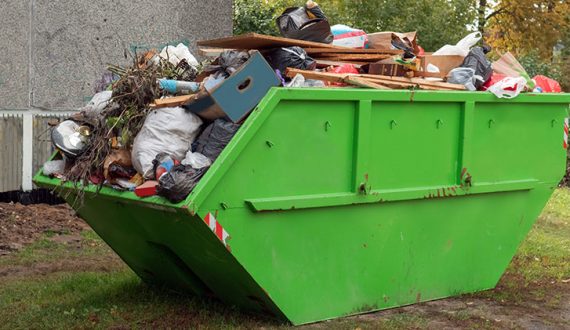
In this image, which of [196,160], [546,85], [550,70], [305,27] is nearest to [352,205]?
[196,160]

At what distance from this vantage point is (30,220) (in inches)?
340

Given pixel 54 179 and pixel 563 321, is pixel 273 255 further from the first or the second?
pixel 563 321

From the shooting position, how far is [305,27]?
19.3ft

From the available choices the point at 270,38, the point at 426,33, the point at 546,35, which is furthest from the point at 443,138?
the point at 546,35

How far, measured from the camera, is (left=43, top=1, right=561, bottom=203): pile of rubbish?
4.85 m

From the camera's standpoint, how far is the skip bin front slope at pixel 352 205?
15.9ft

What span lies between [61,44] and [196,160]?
5.19 m

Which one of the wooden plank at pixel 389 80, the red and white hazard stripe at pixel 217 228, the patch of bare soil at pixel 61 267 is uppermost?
the wooden plank at pixel 389 80

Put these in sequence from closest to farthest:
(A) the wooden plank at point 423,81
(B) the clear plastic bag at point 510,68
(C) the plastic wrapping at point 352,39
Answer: (A) the wooden plank at point 423,81
(C) the plastic wrapping at point 352,39
(B) the clear plastic bag at point 510,68

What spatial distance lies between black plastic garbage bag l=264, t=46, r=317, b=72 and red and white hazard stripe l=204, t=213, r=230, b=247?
1206 millimetres

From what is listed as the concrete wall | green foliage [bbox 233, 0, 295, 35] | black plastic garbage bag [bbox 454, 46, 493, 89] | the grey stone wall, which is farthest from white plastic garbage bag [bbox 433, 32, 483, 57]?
green foliage [bbox 233, 0, 295, 35]

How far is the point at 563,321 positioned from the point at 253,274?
86.9 inches

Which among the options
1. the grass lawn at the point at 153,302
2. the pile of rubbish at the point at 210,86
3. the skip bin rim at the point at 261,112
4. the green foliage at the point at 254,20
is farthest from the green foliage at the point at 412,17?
the skip bin rim at the point at 261,112

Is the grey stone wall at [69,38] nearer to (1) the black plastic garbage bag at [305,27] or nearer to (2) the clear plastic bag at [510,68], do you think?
(1) the black plastic garbage bag at [305,27]
